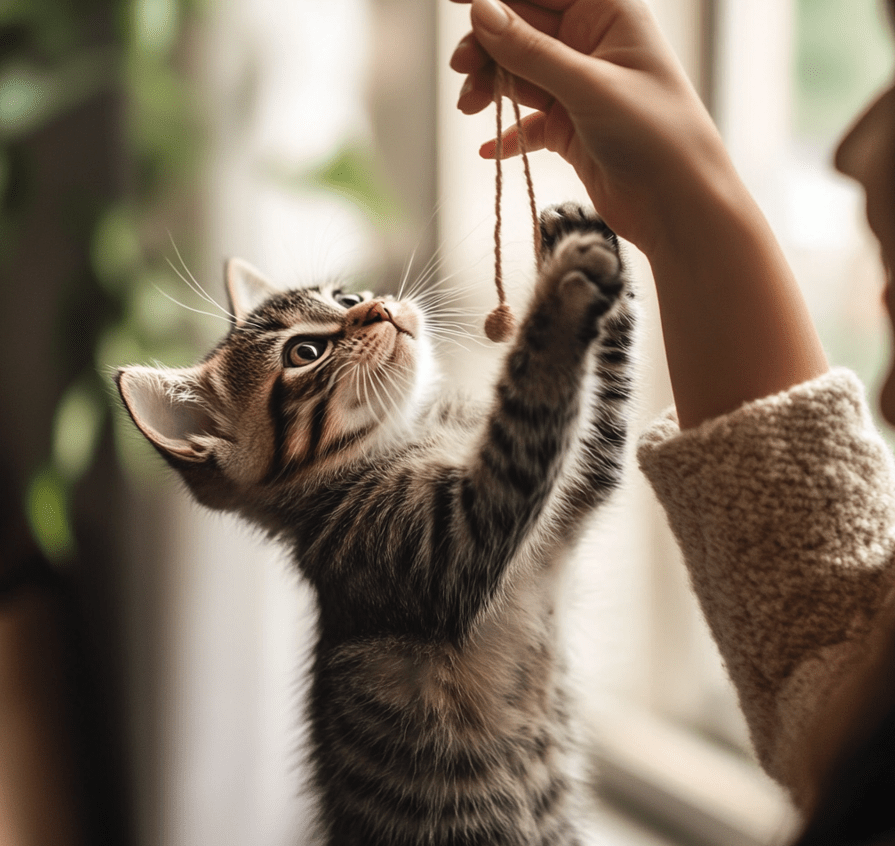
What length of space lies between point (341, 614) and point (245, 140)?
0.95 metres

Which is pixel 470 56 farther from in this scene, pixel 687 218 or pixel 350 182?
pixel 350 182

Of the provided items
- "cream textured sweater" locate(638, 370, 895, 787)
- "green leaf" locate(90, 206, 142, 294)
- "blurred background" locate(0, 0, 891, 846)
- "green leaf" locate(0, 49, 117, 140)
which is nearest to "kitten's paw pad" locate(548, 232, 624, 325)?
"cream textured sweater" locate(638, 370, 895, 787)

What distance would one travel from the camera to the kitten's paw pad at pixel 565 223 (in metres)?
0.61

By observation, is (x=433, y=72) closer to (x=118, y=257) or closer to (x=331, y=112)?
(x=331, y=112)

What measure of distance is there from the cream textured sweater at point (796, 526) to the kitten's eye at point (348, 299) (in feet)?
A: 1.35

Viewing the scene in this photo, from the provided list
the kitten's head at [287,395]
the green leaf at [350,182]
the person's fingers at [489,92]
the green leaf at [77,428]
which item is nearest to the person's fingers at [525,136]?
the person's fingers at [489,92]

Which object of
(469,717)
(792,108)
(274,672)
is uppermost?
(792,108)

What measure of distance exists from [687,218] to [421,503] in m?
0.32

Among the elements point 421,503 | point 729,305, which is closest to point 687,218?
point 729,305

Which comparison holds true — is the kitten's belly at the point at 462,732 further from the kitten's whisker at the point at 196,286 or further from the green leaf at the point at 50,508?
the green leaf at the point at 50,508

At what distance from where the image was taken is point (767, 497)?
497 millimetres

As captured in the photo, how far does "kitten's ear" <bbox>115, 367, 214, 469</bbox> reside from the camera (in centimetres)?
67

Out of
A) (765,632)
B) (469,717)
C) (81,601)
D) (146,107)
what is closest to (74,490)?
(81,601)

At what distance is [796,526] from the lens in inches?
19.8
